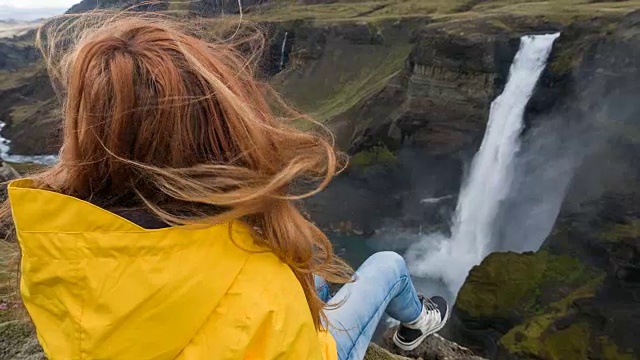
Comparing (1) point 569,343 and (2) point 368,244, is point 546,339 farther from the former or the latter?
(2) point 368,244

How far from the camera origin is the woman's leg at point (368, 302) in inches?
164

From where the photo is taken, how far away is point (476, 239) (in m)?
35.0

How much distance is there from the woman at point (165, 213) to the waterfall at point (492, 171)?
1244 inches

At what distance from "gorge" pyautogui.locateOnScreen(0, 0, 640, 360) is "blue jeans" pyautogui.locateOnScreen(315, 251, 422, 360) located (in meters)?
12.6

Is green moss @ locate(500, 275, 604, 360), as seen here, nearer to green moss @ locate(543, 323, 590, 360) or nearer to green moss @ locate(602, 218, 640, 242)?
green moss @ locate(543, 323, 590, 360)

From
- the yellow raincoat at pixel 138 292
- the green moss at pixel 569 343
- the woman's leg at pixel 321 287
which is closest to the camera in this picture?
the yellow raincoat at pixel 138 292

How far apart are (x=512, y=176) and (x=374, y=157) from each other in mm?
10993

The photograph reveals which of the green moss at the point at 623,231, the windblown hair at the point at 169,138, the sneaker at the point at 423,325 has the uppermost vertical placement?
the windblown hair at the point at 169,138

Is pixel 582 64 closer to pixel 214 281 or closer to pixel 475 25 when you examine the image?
pixel 475 25

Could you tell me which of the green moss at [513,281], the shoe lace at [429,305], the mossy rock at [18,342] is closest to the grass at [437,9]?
the green moss at [513,281]

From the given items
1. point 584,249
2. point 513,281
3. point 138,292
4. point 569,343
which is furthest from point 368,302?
point 584,249

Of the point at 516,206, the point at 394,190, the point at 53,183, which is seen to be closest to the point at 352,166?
the point at 394,190

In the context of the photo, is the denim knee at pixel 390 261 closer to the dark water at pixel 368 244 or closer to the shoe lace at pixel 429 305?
the shoe lace at pixel 429 305

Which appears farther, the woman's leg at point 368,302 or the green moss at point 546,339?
the green moss at point 546,339
